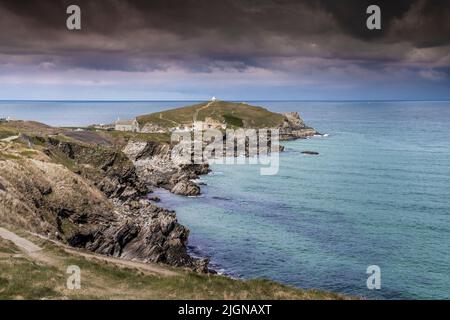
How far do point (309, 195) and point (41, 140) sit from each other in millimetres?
64943

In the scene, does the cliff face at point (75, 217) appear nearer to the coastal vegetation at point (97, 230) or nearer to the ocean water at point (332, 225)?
the coastal vegetation at point (97, 230)

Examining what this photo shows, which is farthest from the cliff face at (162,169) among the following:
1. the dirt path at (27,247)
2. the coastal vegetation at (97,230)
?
the dirt path at (27,247)

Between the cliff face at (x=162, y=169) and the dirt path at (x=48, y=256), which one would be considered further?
the cliff face at (x=162, y=169)

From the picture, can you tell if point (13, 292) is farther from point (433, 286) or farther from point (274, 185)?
point (274, 185)

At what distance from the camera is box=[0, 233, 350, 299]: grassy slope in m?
27.4

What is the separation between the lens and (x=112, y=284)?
31234mm

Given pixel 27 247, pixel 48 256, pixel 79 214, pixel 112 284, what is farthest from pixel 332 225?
pixel 112 284

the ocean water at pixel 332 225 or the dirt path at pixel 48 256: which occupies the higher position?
the dirt path at pixel 48 256

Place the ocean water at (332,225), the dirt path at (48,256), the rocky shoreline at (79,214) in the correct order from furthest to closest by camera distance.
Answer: the ocean water at (332,225) < the rocky shoreline at (79,214) < the dirt path at (48,256)

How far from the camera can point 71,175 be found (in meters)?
68.1

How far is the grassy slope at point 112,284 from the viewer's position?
27.4m

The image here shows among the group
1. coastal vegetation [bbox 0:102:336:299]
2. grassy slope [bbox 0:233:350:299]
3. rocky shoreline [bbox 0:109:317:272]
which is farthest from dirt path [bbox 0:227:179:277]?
rocky shoreline [bbox 0:109:317:272]

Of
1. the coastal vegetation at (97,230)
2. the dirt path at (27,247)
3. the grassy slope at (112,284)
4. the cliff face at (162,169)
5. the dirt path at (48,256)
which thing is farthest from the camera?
the cliff face at (162,169)

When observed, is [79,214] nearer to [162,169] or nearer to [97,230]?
[97,230]
